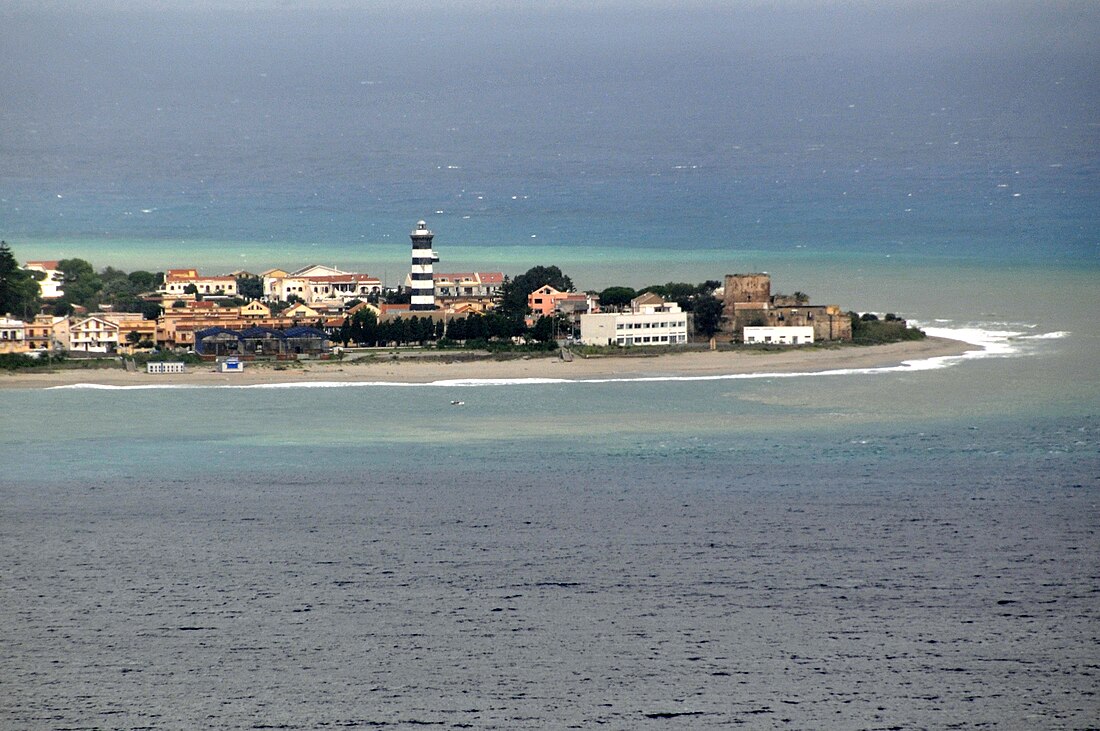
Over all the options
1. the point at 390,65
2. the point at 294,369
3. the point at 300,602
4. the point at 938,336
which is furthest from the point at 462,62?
the point at 300,602

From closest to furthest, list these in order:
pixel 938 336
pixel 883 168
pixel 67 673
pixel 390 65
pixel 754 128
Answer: pixel 67 673
pixel 938 336
pixel 883 168
pixel 754 128
pixel 390 65

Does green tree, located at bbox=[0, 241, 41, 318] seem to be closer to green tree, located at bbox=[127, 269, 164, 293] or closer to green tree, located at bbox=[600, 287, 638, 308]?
green tree, located at bbox=[127, 269, 164, 293]

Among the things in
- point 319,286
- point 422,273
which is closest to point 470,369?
point 422,273

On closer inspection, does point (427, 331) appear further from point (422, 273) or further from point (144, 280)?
point (144, 280)

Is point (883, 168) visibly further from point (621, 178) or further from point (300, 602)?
point (300, 602)

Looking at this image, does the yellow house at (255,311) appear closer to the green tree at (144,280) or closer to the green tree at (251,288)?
the green tree at (251,288)

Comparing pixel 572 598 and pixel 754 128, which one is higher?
pixel 754 128
